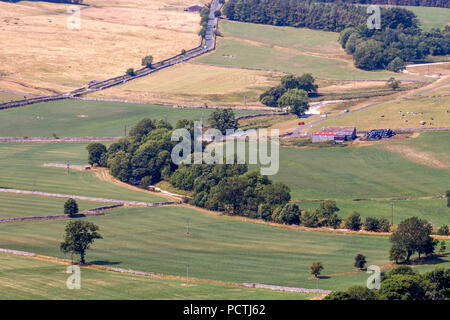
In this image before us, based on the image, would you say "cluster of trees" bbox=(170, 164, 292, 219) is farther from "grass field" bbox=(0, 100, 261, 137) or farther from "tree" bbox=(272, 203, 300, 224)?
"grass field" bbox=(0, 100, 261, 137)

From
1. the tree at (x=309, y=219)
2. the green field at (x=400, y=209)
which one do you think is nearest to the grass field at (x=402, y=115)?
the green field at (x=400, y=209)

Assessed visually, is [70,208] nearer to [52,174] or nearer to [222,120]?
[52,174]

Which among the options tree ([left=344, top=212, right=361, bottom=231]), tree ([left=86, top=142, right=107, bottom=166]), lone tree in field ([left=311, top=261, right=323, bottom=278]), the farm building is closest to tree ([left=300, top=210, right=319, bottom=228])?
tree ([left=344, top=212, right=361, bottom=231])

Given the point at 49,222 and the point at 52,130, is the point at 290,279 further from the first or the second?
the point at 52,130

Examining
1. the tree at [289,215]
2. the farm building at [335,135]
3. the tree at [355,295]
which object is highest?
the farm building at [335,135]

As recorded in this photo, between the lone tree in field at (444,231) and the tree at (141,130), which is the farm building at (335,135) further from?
the lone tree in field at (444,231)

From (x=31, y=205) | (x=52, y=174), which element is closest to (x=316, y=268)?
(x=31, y=205)
